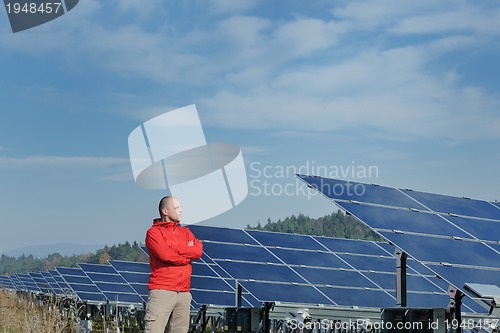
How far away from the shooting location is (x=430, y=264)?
958cm

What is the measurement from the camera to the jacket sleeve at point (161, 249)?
8812 millimetres

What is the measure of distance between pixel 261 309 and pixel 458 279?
4.52 m

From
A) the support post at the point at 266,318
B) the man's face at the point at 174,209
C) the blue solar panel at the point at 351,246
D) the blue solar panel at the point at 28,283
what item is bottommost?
the support post at the point at 266,318

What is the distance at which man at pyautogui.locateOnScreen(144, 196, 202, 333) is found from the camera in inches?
348

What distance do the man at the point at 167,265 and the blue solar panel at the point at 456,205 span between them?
467 centimetres

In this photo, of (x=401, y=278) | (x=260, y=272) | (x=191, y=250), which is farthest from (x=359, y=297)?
(x=191, y=250)

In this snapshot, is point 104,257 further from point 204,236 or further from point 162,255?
point 162,255

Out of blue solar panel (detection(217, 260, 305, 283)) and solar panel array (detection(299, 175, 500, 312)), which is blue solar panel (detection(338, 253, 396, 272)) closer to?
blue solar panel (detection(217, 260, 305, 283))

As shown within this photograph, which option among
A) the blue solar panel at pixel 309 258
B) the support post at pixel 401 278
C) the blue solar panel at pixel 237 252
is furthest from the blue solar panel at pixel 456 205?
the blue solar panel at pixel 237 252

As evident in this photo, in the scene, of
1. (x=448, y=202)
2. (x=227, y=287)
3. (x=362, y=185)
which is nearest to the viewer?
(x=362, y=185)

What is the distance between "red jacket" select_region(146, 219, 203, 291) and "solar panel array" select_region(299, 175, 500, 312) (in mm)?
2366

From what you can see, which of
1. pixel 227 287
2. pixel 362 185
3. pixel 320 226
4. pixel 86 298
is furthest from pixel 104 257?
pixel 362 185

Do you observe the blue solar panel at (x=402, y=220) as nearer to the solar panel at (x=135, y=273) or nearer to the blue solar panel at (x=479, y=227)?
the blue solar panel at (x=479, y=227)

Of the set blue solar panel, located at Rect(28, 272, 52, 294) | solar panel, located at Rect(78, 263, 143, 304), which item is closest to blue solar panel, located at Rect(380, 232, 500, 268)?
solar panel, located at Rect(78, 263, 143, 304)
